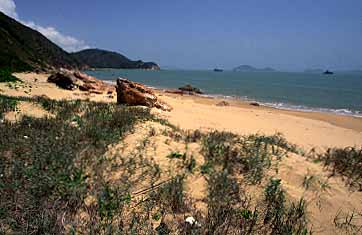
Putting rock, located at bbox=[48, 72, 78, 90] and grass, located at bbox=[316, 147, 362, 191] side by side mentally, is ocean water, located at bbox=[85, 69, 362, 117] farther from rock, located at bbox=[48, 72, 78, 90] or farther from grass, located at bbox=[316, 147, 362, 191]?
grass, located at bbox=[316, 147, 362, 191]

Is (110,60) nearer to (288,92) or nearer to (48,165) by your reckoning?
(288,92)

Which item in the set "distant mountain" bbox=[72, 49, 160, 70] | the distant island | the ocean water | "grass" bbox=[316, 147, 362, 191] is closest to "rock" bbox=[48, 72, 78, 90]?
the distant island

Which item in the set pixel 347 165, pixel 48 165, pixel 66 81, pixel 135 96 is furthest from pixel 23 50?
pixel 347 165

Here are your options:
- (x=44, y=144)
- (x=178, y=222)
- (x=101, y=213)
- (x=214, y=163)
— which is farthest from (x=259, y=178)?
(x=44, y=144)

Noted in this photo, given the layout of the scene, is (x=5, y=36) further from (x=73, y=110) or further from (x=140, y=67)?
(x=140, y=67)

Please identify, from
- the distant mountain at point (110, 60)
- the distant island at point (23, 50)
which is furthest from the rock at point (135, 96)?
the distant mountain at point (110, 60)

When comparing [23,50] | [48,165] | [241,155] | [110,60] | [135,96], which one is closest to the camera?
[48,165]

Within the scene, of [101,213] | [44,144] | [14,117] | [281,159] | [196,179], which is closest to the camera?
[101,213]

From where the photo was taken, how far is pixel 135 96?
12594 millimetres

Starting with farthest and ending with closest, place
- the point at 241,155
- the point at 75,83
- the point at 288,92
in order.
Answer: the point at 288,92, the point at 75,83, the point at 241,155

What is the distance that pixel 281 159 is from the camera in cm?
511

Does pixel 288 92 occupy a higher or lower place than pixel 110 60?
lower

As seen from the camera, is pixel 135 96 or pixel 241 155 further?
pixel 135 96

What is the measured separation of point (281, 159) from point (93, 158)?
3115 millimetres
